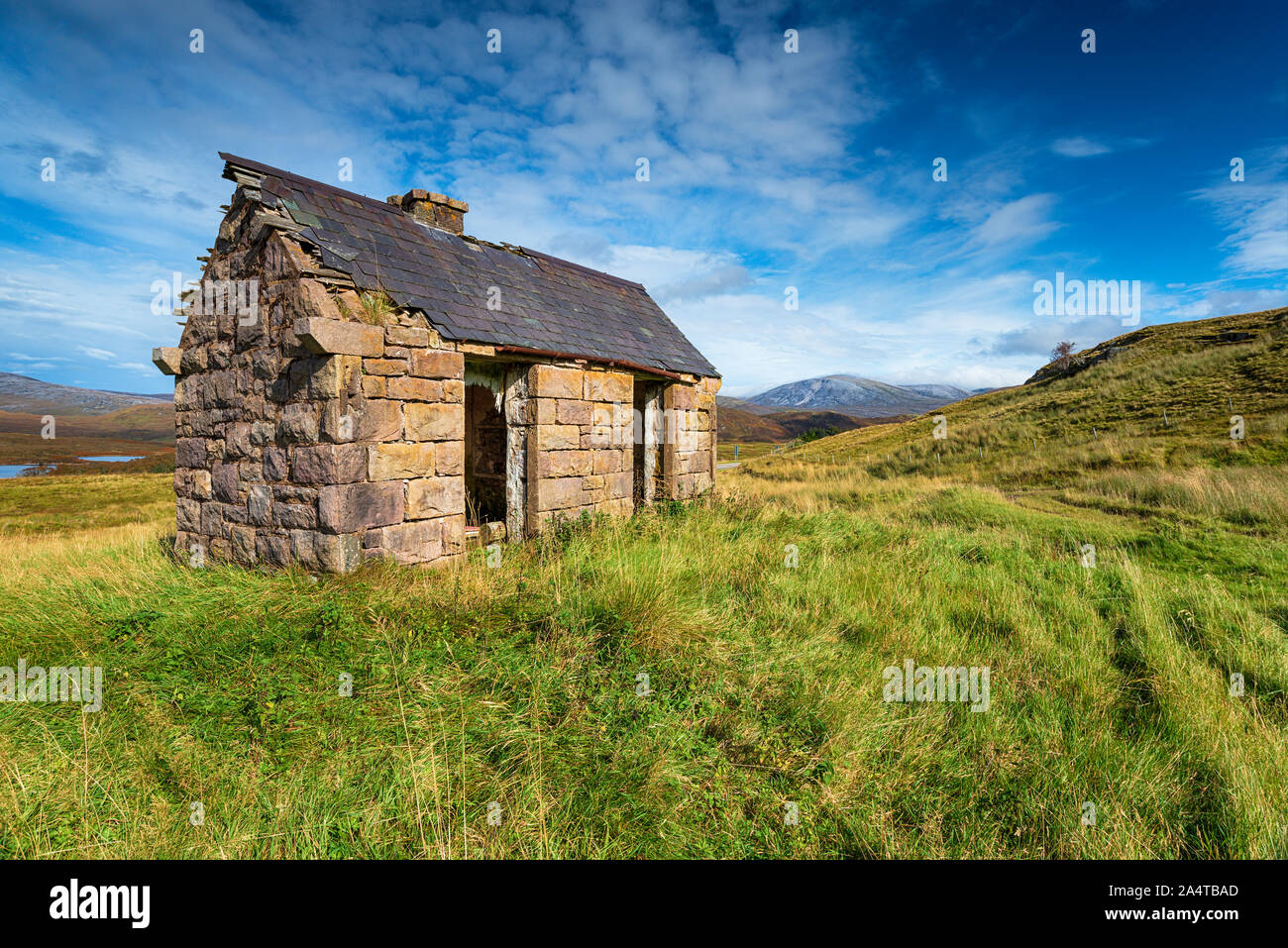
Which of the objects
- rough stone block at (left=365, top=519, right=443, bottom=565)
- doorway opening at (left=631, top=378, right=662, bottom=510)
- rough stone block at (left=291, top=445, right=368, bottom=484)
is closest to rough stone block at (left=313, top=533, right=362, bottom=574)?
rough stone block at (left=365, top=519, right=443, bottom=565)

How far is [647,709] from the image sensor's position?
3.42 metres

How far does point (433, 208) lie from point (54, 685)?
23.9 ft

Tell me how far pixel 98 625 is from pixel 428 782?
318 centimetres

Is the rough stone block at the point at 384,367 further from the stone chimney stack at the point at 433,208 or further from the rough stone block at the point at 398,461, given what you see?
the stone chimney stack at the point at 433,208

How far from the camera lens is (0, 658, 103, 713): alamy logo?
3.24 metres

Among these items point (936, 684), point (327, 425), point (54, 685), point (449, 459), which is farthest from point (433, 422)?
point (936, 684)

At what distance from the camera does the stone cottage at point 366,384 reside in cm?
534

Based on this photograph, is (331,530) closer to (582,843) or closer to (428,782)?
(428,782)

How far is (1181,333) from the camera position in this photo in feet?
111

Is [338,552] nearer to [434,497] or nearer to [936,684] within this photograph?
[434,497]

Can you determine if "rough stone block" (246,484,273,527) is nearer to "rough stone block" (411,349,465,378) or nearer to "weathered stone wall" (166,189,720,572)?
"weathered stone wall" (166,189,720,572)

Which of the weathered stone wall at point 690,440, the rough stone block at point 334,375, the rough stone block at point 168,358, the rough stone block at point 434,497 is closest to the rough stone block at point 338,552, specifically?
the rough stone block at point 434,497

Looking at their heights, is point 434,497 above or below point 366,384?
below
